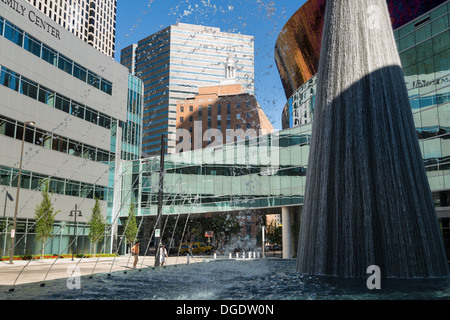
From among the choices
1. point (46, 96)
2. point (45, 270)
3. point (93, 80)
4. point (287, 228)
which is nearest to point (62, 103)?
point (46, 96)

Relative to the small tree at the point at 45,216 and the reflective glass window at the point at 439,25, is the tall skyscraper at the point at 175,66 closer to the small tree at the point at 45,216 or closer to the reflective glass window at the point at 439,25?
the small tree at the point at 45,216

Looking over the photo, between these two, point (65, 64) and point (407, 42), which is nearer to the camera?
point (407, 42)

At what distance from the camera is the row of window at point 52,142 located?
110ft

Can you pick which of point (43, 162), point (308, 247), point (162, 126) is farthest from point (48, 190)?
point (162, 126)

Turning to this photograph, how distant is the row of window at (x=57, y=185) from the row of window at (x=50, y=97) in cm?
676

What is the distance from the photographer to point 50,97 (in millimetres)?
38375

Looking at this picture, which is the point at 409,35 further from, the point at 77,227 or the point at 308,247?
the point at 77,227

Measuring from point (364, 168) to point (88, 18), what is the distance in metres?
125

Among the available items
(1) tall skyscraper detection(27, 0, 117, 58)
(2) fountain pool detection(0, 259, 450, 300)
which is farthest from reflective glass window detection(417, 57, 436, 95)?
(1) tall skyscraper detection(27, 0, 117, 58)

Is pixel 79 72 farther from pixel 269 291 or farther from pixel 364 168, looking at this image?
pixel 269 291

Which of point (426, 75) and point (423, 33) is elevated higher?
point (423, 33)

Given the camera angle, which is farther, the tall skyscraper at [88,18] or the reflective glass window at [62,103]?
the tall skyscraper at [88,18]

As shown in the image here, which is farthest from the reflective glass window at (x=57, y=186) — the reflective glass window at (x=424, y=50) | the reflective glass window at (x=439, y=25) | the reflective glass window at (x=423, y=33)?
the reflective glass window at (x=439, y=25)
